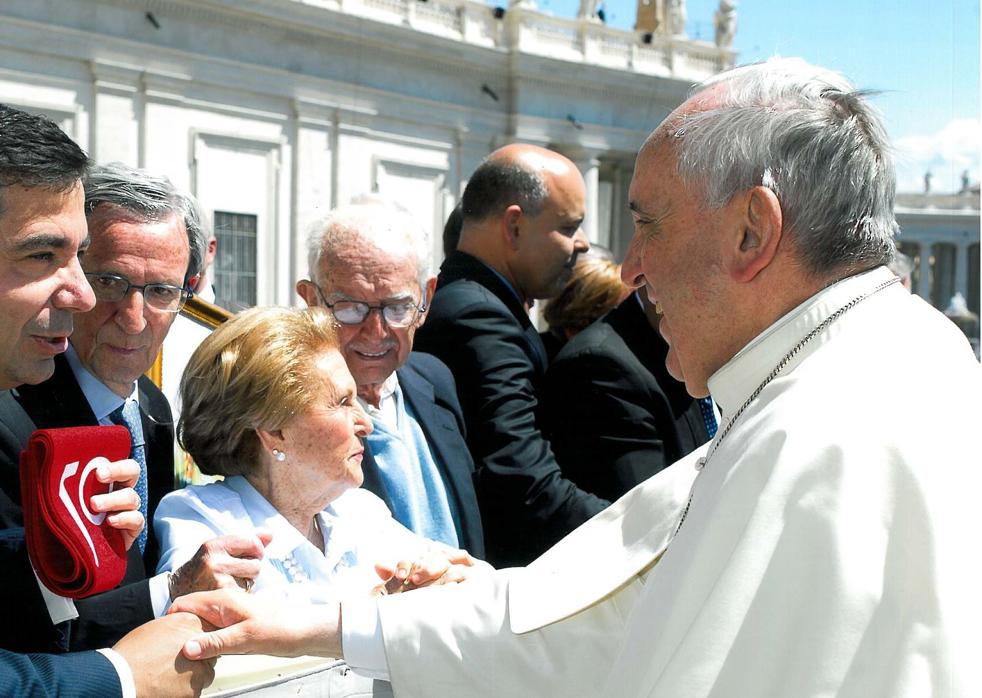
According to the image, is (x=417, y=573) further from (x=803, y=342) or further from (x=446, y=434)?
(x=803, y=342)

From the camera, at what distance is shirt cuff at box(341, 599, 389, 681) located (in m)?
2.21

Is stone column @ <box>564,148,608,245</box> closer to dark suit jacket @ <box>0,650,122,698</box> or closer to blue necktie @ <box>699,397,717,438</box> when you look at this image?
blue necktie @ <box>699,397,717,438</box>

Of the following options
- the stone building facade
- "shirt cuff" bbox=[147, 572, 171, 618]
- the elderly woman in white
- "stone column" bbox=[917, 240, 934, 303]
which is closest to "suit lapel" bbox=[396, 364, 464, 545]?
the elderly woman in white

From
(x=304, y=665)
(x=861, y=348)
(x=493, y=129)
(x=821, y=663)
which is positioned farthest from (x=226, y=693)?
(x=493, y=129)

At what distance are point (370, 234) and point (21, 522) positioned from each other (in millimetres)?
1355

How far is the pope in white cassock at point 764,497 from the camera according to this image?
5.17ft

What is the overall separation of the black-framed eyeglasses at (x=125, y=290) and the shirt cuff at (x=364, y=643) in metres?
0.91

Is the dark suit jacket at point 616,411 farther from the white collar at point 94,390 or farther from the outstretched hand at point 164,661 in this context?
the outstretched hand at point 164,661

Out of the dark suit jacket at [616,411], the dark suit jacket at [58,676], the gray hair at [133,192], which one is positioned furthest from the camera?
the dark suit jacket at [616,411]

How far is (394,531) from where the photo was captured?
2801 millimetres

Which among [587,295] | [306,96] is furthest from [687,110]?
[306,96]

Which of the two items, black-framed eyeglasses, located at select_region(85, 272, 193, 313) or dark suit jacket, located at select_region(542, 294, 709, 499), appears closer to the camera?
black-framed eyeglasses, located at select_region(85, 272, 193, 313)

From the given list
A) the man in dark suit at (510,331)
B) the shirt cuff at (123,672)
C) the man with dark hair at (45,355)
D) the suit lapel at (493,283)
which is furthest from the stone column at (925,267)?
the shirt cuff at (123,672)

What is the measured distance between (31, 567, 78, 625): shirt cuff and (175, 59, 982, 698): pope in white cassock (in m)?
0.19
